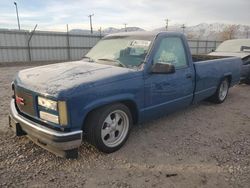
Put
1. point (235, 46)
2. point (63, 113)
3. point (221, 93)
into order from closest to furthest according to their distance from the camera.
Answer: point (63, 113)
point (221, 93)
point (235, 46)

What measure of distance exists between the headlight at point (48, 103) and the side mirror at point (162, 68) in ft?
5.20

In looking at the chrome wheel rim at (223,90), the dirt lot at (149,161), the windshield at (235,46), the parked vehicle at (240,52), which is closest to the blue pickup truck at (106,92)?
the dirt lot at (149,161)

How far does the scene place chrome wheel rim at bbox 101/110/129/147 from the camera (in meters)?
3.41

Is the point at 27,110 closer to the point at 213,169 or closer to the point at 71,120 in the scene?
the point at 71,120

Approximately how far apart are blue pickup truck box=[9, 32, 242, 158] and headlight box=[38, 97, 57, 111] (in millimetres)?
13

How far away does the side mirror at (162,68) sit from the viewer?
11.7 feet

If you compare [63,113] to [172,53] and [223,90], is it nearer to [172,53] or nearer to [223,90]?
[172,53]

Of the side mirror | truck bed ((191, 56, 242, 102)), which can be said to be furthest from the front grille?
truck bed ((191, 56, 242, 102))

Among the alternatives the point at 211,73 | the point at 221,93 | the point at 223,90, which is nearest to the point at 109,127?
the point at 211,73

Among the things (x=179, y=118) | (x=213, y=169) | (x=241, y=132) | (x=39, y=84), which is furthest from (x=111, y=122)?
(x=241, y=132)

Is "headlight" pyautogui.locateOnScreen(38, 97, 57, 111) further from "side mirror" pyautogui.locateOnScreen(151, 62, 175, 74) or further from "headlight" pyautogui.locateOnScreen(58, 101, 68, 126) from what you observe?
"side mirror" pyautogui.locateOnScreen(151, 62, 175, 74)

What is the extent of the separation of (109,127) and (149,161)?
743mm

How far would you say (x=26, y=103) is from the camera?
128 inches

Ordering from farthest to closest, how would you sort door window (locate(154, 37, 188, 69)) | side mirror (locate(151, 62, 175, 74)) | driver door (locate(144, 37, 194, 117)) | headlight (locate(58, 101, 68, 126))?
door window (locate(154, 37, 188, 69)) → driver door (locate(144, 37, 194, 117)) → side mirror (locate(151, 62, 175, 74)) → headlight (locate(58, 101, 68, 126))
